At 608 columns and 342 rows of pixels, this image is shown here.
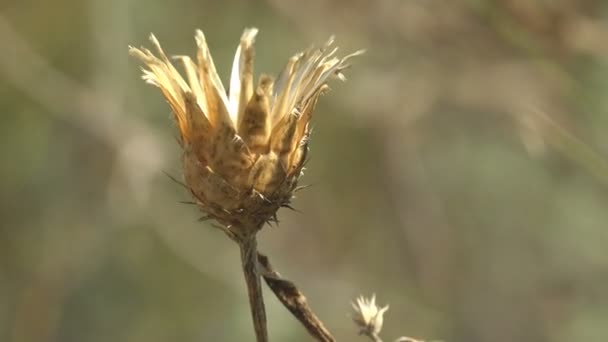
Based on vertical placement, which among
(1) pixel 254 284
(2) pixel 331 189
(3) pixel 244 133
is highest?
(2) pixel 331 189

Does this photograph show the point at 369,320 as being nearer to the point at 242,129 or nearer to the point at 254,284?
the point at 254,284

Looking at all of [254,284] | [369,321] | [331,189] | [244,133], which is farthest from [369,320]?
[331,189]

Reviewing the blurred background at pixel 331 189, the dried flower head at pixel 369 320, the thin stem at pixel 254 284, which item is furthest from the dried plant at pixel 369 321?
the blurred background at pixel 331 189

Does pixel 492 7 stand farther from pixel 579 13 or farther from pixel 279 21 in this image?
pixel 279 21

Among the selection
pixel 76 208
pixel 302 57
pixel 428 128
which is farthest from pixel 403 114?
pixel 302 57

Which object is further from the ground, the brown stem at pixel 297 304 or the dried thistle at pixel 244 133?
the dried thistle at pixel 244 133

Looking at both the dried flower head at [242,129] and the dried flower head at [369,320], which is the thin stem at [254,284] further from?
the dried flower head at [369,320]

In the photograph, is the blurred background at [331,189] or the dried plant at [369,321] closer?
the dried plant at [369,321]
